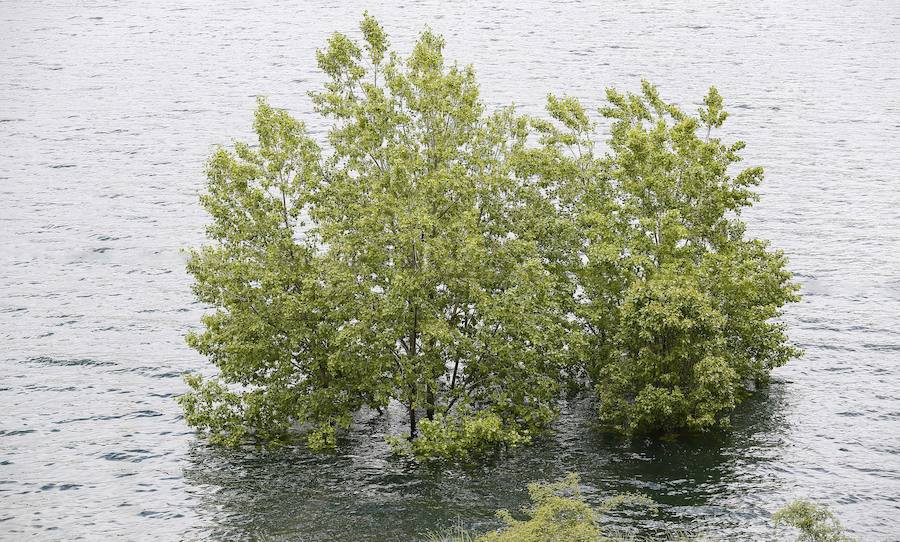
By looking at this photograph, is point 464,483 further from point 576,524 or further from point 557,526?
point 557,526

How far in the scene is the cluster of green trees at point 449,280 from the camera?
1946 inches

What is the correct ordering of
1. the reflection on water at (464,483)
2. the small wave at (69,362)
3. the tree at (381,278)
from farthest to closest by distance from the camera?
the small wave at (69,362) < the tree at (381,278) < the reflection on water at (464,483)

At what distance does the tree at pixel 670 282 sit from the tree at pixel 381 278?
2.82m

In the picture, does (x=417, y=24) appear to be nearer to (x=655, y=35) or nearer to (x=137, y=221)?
(x=655, y=35)

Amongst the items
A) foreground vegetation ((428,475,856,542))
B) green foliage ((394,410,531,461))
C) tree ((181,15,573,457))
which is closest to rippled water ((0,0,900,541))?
green foliage ((394,410,531,461))

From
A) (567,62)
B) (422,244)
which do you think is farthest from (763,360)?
(567,62)

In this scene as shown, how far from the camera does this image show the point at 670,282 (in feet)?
162

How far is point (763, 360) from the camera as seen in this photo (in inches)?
2255

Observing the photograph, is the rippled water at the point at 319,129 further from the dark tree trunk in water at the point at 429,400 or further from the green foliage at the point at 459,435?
the dark tree trunk in water at the point at 429,400

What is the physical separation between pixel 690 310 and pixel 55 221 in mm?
61298

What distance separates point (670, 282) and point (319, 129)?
63601mm

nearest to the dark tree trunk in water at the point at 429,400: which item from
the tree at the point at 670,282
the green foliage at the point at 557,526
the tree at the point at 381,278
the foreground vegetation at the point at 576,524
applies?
the tree at the point at 381,278

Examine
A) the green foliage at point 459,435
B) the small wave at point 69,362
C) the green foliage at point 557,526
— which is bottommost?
the small wave at point 69,362

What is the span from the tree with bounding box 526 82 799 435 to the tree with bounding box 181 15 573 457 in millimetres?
2818
